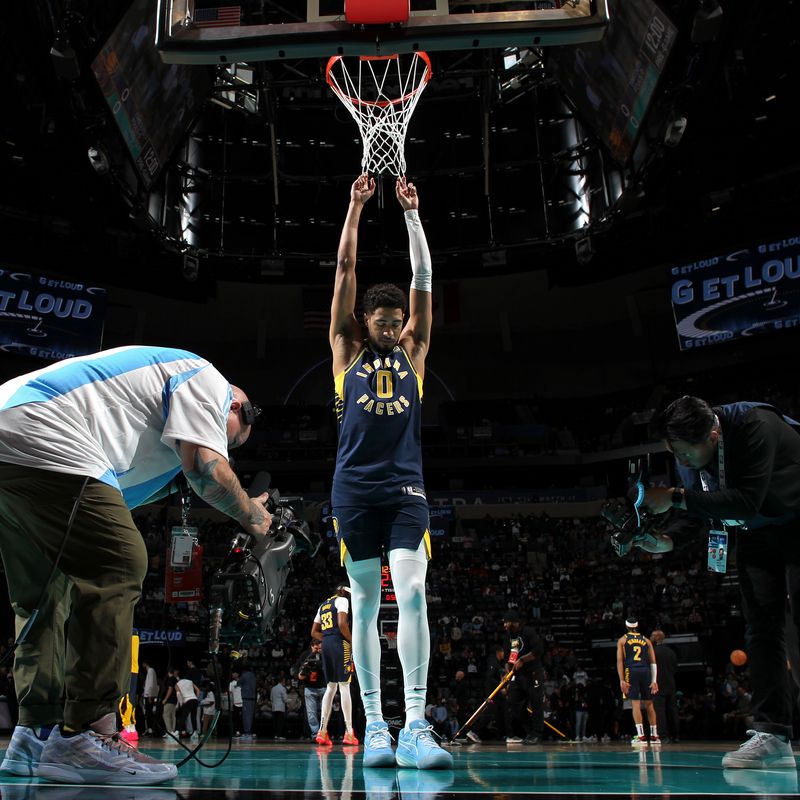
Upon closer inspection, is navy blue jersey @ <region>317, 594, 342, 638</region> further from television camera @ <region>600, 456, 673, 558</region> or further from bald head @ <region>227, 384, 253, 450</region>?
bald head @ <region>227, 384, 253, 450</region>

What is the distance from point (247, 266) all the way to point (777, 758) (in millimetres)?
21330

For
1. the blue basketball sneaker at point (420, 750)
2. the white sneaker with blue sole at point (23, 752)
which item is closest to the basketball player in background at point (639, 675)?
the blue basketball sneaker at point (420, 750)

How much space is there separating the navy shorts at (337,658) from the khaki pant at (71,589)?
8.24 metres

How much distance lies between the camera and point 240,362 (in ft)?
112

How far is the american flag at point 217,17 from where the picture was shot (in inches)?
235

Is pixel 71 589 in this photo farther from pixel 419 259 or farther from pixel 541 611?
pixel 541 611

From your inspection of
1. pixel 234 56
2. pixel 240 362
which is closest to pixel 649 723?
pixel 234 56

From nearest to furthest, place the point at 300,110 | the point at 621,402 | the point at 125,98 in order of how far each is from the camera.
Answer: the point at 125,98, the point at 300,110, the point at 621,402

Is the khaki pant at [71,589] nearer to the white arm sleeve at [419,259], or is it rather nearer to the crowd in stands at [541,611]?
the white arm sleeve at [419,259]

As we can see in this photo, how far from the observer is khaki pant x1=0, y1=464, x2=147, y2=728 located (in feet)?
8.91

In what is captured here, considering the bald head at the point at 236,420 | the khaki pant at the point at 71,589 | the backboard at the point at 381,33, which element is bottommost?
the khaki pant at the point at 71,589

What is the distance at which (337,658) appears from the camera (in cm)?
1105

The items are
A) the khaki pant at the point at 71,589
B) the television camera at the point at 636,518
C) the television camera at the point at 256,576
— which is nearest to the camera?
the khaki pant at the point at 71,589

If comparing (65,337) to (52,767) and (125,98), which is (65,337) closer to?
(125,98)
